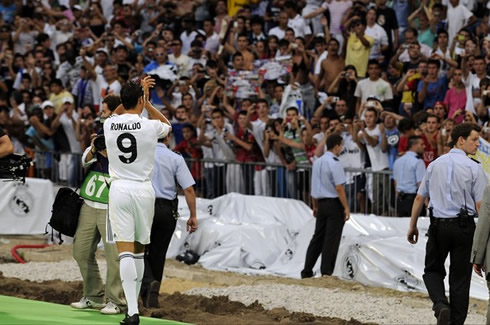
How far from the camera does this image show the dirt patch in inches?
464

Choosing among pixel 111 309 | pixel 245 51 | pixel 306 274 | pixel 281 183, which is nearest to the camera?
pixel 111 309

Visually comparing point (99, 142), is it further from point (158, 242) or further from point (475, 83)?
point (475, 83)

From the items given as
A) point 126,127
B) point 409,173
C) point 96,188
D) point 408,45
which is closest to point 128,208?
point 126,127

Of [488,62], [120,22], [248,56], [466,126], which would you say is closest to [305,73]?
[248,56]

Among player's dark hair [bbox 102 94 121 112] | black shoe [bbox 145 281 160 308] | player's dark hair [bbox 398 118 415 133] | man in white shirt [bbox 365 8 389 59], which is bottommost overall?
black shoe [bbox 145 281 160 308]

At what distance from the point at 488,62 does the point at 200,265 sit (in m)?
5.26

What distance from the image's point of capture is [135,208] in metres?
10.4

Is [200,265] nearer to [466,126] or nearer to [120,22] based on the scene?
[466,126]

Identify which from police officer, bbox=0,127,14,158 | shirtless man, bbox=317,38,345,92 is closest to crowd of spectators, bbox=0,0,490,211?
shirtless man, bbox=317,38,345,92

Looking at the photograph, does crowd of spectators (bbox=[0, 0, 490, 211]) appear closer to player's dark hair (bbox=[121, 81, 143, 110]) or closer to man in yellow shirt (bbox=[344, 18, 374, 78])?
man in yellow shirt (bbox=[344, 18, 374, 78])

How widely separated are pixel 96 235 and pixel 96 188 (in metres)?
0.47

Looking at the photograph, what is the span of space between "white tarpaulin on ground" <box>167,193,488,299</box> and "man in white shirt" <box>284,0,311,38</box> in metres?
4.60

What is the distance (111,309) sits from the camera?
36.9ft

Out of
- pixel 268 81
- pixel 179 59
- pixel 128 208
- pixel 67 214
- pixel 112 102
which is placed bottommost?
pixel 67 214
